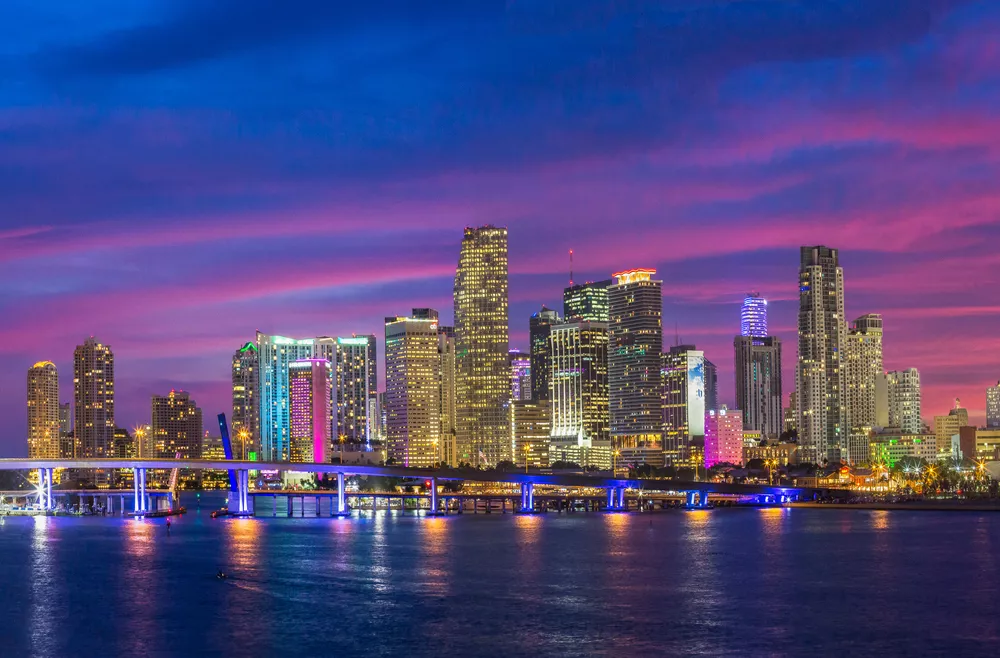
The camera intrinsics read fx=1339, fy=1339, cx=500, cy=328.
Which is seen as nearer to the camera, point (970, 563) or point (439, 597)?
point (439, 597)

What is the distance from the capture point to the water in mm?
71188

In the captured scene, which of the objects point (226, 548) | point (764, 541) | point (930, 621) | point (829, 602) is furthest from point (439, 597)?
point (764, 541)

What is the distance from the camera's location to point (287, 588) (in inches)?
3743

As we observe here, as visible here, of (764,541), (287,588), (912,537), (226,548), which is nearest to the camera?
(287,588)

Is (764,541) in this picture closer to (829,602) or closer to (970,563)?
(970,563)

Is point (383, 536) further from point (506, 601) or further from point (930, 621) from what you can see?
point (930, 621)

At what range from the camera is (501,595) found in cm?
9112

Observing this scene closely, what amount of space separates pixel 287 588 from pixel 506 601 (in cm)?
1708

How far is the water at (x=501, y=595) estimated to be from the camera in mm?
71188

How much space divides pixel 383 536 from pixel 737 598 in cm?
7150

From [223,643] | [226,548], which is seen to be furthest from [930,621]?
[226,548]

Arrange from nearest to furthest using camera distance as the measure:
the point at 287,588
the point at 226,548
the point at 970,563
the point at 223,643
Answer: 1. the point at 223,643
2. the point at 287,588
3. the point at 970,563
4. the point at 226,548

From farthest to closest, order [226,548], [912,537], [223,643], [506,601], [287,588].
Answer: [912,537]
[226,548]
[287,588]
[506,601]
[223,643]

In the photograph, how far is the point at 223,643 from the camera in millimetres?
71000
